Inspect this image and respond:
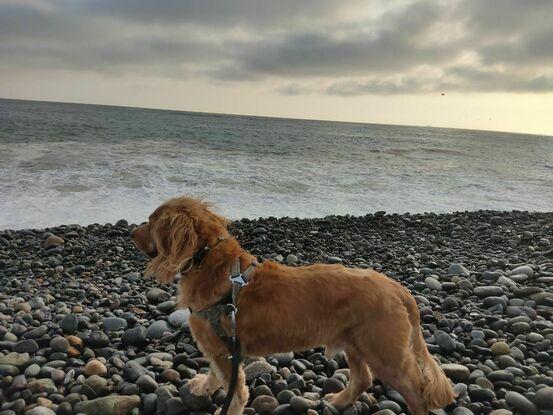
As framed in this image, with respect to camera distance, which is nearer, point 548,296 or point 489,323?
point 489,323

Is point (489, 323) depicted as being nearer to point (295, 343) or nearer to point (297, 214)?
point (295, 343)

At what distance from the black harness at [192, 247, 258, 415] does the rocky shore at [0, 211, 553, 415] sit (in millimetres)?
705

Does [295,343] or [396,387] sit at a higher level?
[295,343]

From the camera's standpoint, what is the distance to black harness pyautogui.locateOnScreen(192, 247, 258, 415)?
11.7 ft

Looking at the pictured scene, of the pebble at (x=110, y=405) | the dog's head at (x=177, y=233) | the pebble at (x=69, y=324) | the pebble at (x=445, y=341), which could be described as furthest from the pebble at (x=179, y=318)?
the pebble at (x=445, y=341)

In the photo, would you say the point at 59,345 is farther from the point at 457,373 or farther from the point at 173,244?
the point at 457,373

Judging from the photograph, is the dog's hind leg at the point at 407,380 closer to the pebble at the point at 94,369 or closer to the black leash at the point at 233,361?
the black leash at the point at 233,361

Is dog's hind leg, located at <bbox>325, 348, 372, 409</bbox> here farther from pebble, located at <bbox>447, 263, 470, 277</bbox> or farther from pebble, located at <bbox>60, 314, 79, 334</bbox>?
pebble, located at <bbox>447, 263, 470, 277</bbox>

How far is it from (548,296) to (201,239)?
5159mm

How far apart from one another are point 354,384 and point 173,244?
2.10m

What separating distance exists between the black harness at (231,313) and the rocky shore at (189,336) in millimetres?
705

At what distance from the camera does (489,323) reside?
574cm

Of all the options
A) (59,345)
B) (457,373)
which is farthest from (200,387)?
(457,373)

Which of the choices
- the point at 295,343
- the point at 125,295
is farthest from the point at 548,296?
the point at 125,295
